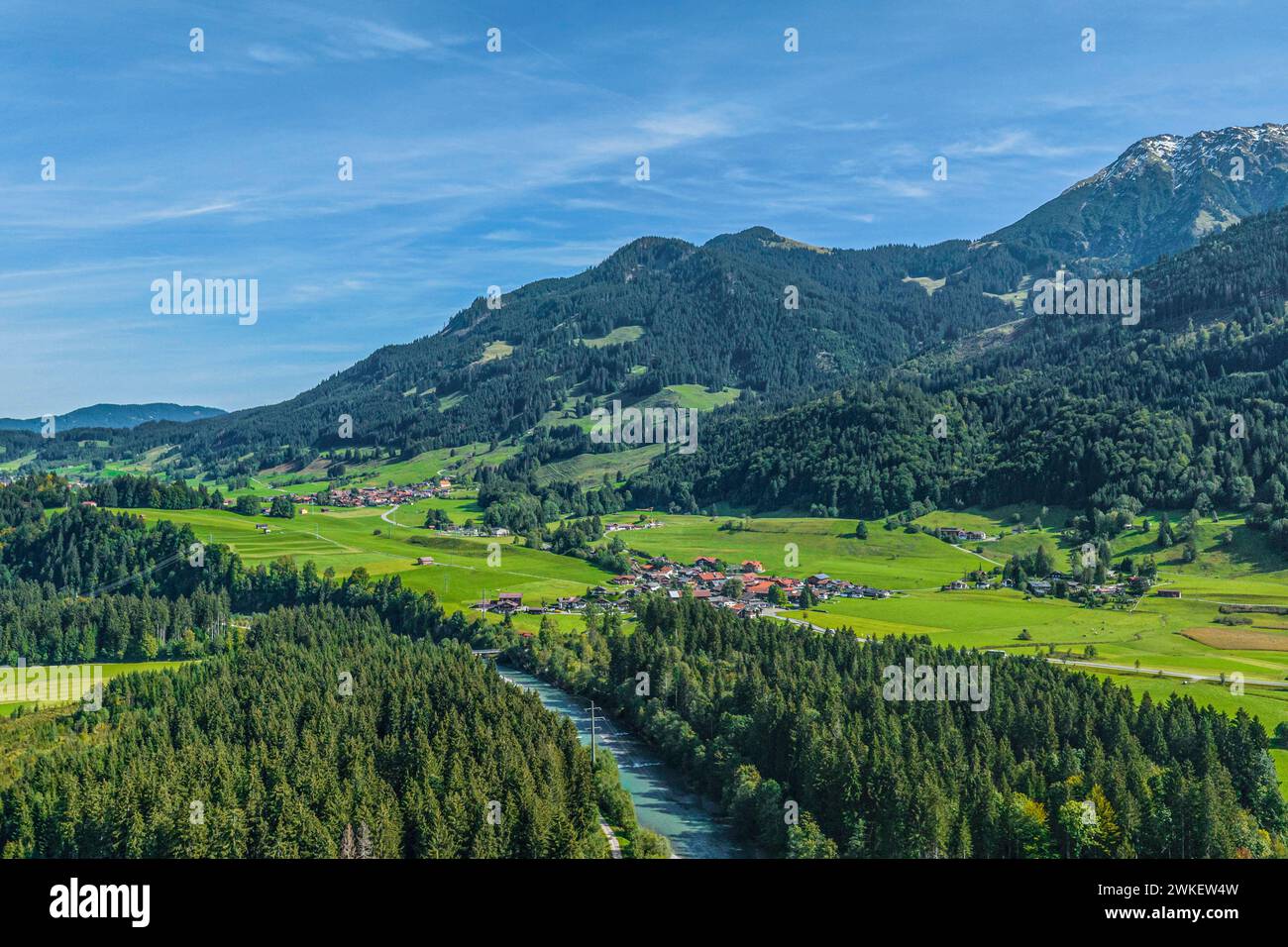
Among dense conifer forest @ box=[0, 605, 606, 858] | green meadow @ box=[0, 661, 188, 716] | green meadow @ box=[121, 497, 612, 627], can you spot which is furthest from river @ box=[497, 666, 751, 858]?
green meadow @ box=[0, 661, 188, 716]

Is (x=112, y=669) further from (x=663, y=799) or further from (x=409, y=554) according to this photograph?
(x=663, y=799)

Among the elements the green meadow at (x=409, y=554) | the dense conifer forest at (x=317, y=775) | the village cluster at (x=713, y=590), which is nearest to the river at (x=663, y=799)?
the dense conifer forest at (x=317, y=775)

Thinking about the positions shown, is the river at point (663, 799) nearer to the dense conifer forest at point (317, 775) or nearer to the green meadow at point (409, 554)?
the dense conifer forest at point (317, 775)

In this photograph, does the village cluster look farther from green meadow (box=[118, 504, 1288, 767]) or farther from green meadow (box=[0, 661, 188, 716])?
green meadow (box=[0, 661, 188, 716])
